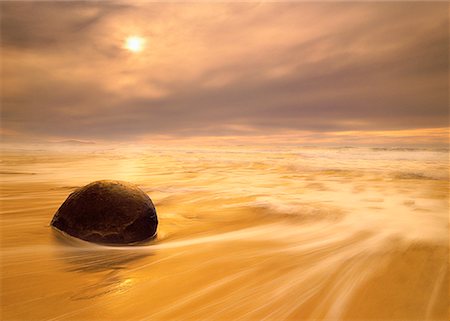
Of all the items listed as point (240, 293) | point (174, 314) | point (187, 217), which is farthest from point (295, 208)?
point (174, 314)

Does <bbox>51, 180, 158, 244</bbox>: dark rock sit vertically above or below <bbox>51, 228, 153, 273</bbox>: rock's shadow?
above

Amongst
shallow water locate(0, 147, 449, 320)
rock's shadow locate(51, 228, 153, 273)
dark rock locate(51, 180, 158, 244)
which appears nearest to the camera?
shallow water locate(0, 147, 449, 320)

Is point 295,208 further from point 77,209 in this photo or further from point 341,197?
point 77,209

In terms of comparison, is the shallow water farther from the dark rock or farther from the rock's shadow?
the dark rock

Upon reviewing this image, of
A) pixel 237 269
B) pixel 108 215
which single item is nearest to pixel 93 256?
pixel 108 215

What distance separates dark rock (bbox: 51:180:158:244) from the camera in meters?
3.22

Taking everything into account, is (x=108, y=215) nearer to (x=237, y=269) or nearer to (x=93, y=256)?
(x=93, y=256)

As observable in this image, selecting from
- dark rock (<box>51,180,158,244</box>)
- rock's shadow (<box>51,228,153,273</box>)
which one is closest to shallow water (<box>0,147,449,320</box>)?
rock's shadow (<box>51,228,153,273</box>)

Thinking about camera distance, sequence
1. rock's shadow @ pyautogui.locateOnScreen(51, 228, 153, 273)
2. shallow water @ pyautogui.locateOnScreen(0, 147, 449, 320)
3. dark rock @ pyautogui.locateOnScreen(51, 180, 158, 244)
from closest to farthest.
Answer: shallow water @ pyautogui.locateOnScreen(0, 147, 449, 320)
rock's shadow @ pyautogui.locateOnScreen(51, 228, 153, 273)
dark rock @ pyautogui.locateOnScreen(51, 180, 158, 244)

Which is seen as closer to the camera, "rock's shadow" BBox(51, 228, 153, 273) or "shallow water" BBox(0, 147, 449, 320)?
"shallow water" BBox(0, 147, 449, 320)

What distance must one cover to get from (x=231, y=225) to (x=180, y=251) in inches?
49.6

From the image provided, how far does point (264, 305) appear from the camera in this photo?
2074 mm

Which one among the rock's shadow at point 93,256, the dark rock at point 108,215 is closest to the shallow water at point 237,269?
the rock's shadow at point 93,256

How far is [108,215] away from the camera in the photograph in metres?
3.30
